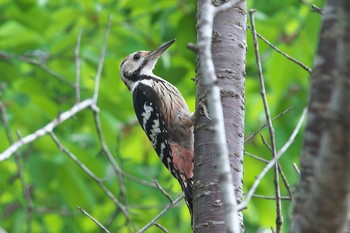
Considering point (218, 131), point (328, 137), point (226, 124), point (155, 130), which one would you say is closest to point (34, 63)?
point (155, 130)

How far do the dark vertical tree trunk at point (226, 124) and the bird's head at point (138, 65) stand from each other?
91.7 inches

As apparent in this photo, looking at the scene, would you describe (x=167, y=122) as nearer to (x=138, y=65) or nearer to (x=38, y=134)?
(x=138, y=65)

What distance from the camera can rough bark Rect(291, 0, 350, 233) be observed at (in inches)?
62.2

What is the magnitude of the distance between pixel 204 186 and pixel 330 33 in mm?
1337

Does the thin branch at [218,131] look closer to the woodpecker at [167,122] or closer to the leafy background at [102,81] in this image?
the woodpecker at [167,122]

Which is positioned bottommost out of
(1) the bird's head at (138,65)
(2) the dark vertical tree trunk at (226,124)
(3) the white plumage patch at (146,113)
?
(2) the dark vertical tree trunk at (226,124)

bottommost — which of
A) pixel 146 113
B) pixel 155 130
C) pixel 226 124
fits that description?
pixel 226 124

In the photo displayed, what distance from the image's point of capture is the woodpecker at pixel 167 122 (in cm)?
490

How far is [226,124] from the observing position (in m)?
3.07

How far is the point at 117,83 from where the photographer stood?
6.04 meters

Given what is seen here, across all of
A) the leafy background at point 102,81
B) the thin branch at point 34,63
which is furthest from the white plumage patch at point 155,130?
the thin branch at point 34,63

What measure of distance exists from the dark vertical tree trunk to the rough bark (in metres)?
1.08

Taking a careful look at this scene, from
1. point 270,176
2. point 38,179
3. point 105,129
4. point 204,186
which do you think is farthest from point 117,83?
point 204,186

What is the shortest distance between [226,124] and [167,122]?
6.78 ft
